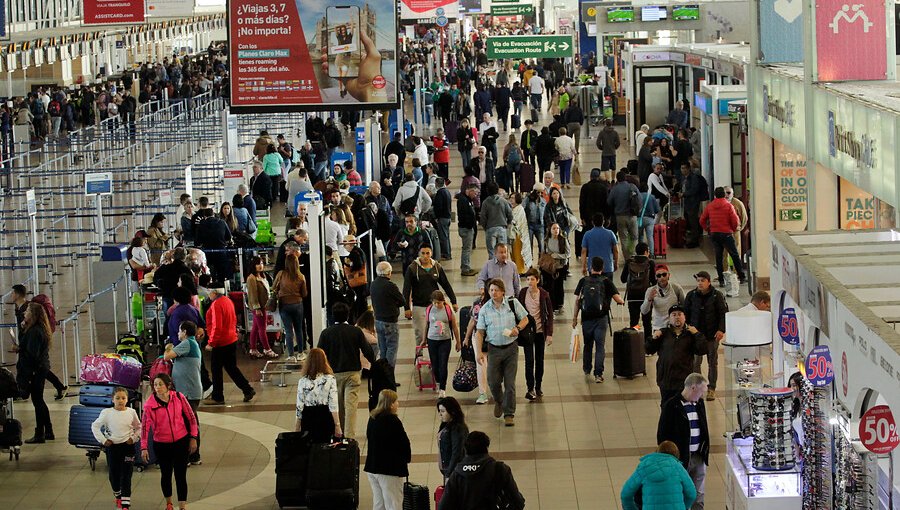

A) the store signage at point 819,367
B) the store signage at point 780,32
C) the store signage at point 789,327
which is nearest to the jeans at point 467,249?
the store signage at point 780,32

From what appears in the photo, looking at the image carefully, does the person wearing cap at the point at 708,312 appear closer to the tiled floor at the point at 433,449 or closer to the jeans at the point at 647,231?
the tiled floor at the point at 433,449

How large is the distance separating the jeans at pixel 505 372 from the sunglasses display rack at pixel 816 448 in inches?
196

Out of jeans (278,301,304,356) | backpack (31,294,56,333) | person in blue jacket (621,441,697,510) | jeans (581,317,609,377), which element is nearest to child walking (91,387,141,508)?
backpack (31,294,56,333)

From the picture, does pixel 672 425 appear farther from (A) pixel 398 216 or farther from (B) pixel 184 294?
(A) pixel 398 216

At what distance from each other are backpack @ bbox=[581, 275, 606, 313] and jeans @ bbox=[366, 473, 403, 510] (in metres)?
4.47

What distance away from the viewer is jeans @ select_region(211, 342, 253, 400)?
1502 cm

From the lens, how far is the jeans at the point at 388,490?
11.0 m

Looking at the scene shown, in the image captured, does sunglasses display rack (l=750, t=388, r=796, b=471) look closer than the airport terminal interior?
No

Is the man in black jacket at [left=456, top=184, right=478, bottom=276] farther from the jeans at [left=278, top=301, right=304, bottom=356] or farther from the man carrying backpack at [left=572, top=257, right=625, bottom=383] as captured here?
the man carrying backpack at [left=572, top=257, right=625, bottom=383]

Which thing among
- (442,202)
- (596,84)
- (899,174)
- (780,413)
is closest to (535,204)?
(442,202)

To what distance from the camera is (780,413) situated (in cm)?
944

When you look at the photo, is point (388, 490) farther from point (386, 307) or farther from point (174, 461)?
point (386, 307)

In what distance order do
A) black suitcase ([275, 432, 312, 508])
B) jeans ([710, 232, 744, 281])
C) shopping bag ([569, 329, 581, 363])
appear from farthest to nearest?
jeans ([710, 232, 744, 281]) < shopping bag ([569, 329, 581, 363]) < black suitcase ([275, 432, 312, 508])

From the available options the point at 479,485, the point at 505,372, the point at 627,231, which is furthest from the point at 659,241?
the point at 479,485
